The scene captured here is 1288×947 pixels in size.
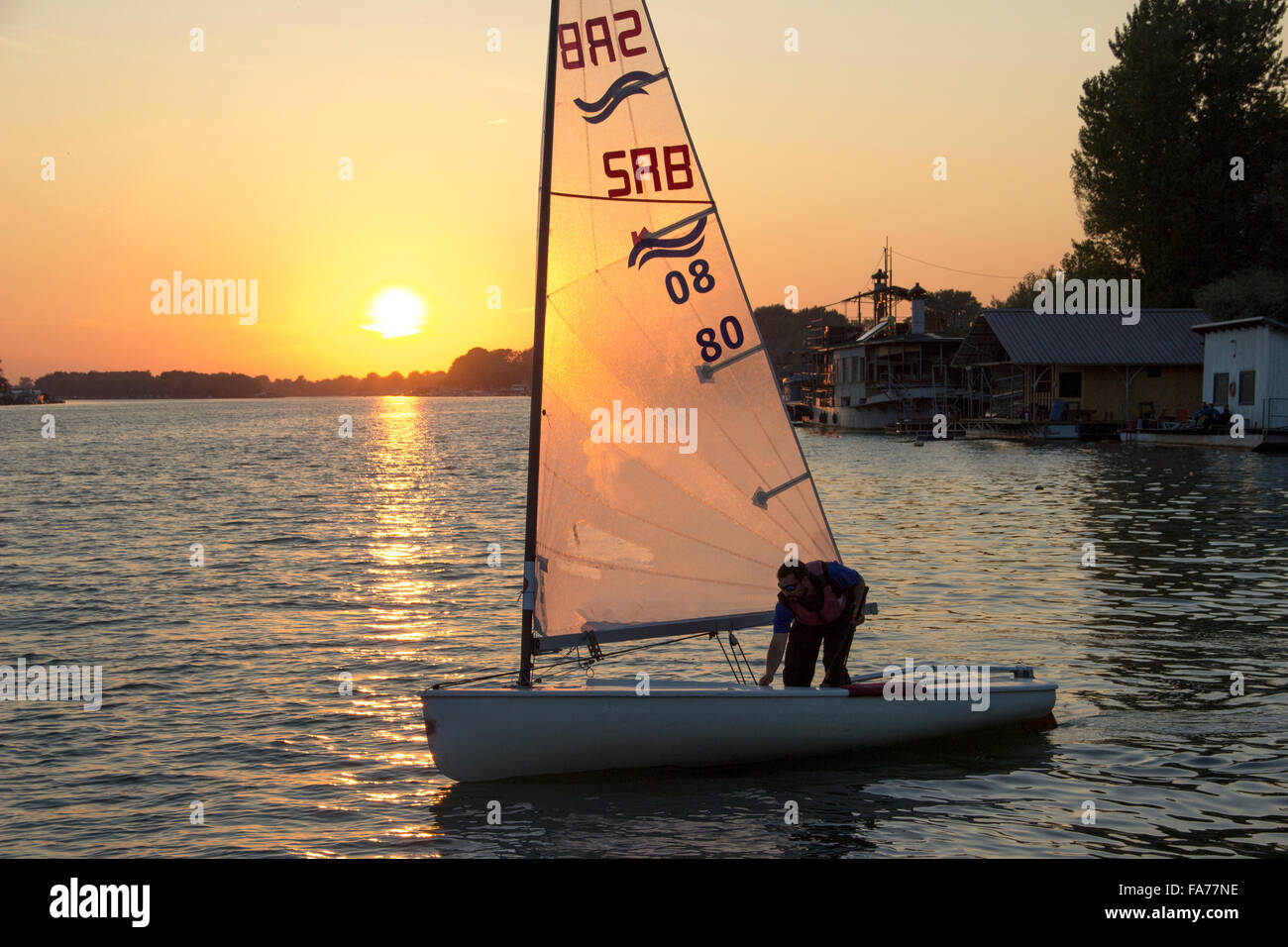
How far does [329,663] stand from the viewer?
1700 cm

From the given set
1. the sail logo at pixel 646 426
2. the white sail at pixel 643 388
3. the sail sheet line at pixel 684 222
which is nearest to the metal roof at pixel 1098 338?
the white sail at pixel 643 388

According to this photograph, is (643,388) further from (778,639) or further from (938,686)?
(938,686)

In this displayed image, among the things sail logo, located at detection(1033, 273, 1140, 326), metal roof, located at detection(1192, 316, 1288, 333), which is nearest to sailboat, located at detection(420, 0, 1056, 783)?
metal roof, located at detection(1192, 316, 1288, 333)

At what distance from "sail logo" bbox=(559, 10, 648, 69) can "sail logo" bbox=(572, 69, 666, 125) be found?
0.22 m

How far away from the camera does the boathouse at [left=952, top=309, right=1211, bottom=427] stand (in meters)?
67.3

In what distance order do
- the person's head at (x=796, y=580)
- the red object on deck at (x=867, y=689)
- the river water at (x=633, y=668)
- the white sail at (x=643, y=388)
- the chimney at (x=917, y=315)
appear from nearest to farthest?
the river water at (x=633, y=668) < the white sail at (x=643, y=388) < the person's head at (x=796, y=580) < the red object on deck at (x=867, y=689) < the chimney at (x=917, y=315)

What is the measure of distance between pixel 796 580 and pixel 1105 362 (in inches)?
2426

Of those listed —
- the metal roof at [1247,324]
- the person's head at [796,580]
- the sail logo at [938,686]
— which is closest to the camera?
the person's head at [796,580]

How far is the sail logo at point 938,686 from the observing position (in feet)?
37.9

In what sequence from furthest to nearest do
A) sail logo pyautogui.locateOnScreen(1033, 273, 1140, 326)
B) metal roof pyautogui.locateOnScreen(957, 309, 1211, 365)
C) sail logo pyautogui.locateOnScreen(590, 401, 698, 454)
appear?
sail logo pyautogui.locateOnScreen(1033, 273, 1140, 326) → metal roof pyautogui.locateOnScreen(957, 309, 1211, 365) → sail logo pyautogui.locateOnScreen(590, 401, 698, 454)

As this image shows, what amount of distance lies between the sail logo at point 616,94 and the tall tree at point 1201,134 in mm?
75766

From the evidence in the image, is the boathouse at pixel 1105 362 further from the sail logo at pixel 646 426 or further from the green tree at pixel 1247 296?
the sail logo at pixel 646 426

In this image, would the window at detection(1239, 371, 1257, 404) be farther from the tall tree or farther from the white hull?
the white hull
